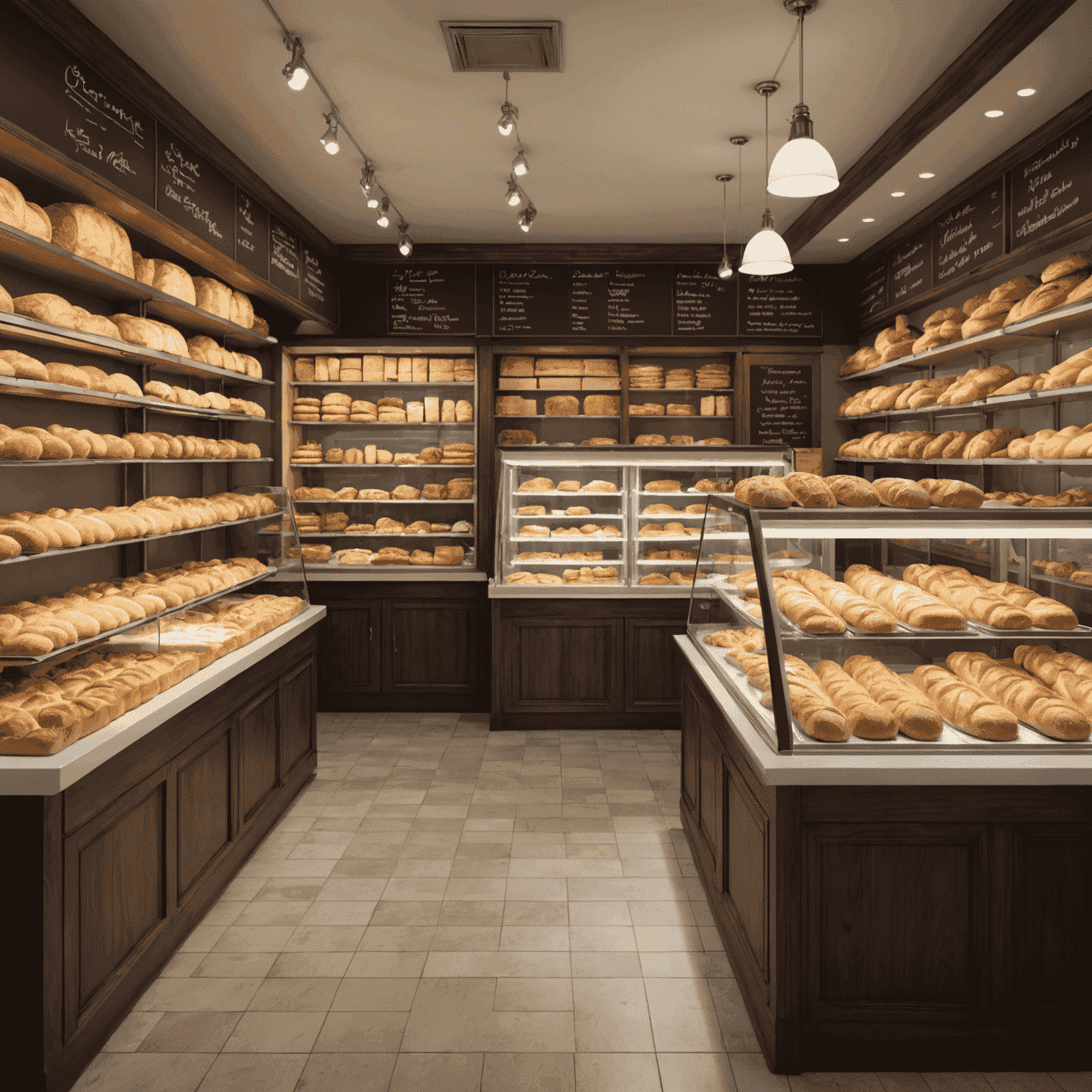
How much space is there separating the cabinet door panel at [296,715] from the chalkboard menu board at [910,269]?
13.7 feet

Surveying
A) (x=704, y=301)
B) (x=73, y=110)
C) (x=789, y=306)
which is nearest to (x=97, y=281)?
(x=73, y=110)

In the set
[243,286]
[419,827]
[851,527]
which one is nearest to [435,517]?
[243,286]

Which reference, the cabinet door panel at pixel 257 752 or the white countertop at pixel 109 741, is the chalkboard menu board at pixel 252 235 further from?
the cabinet door panel at pixel 257 752

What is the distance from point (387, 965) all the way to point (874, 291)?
A: 17.3 feet

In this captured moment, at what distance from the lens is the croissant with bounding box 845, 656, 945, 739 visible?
7.34 feet

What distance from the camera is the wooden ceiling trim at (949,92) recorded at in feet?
9.52

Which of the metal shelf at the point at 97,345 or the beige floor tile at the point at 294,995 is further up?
the metal shelf at the point at 97,345

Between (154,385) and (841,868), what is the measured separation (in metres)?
3.18

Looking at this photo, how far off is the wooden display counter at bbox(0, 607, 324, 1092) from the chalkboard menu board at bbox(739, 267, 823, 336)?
4.33m

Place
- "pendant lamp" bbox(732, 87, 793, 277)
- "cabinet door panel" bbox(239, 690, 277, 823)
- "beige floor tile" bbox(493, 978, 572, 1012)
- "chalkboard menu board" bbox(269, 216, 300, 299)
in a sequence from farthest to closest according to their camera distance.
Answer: "chalkboard menu board" bbox(269, 216, 300, 299), "pendant lamp" bbox(732, 87, 793, 277), "cabinet door panel" bbox(239, 690, 277, 823), "beige floor tile" bbox(493, 978, 572, 1012)

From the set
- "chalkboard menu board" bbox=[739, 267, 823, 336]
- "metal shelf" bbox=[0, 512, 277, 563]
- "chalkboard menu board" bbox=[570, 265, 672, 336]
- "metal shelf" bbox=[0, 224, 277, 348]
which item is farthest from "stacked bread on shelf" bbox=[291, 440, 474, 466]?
"chalkboard menu board" bbox=[739, 267, 823, 336]

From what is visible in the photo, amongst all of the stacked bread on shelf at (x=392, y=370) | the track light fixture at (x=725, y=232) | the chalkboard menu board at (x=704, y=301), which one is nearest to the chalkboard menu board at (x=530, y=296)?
the stacked bread on shelf at (x=392, y=370)

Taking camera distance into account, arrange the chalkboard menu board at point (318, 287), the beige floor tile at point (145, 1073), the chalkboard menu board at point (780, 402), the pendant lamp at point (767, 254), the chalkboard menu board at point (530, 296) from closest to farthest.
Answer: the beige floor tile at point (145, 1073) < the pendant lamp at point (767, 254) < the chalkboard menu board at point (318, 287) < the chalkboard menu board at point (530, 296) < the chalkboard menu board at point (780, 402)

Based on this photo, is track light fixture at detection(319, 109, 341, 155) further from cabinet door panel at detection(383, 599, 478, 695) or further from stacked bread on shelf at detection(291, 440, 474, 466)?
cabinet door panel at detection(383, 599, 478, 695)
